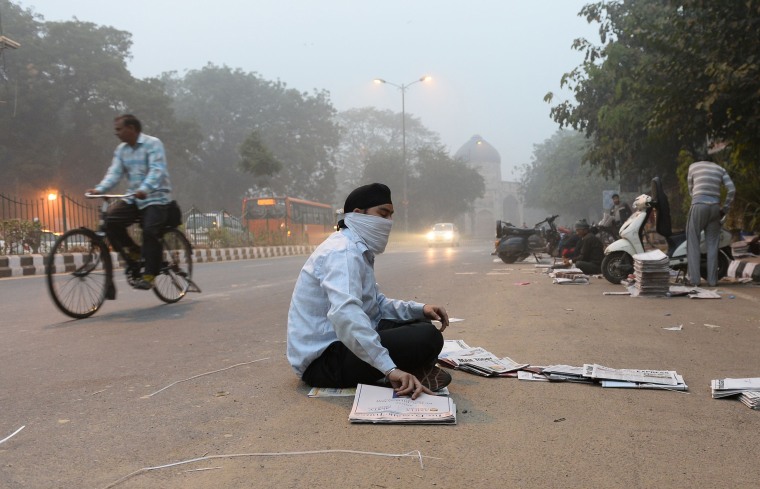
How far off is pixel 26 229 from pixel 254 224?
18656 mm

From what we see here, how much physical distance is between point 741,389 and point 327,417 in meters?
1.93

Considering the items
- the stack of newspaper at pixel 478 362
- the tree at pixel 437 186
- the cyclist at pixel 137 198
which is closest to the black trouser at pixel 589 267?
the cyclist at pixel 137 198

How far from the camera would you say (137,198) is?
6340 millimetres

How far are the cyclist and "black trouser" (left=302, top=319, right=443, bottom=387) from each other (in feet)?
11.7

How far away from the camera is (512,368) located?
3.91 meters

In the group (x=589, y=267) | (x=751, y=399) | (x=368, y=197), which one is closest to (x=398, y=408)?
(x=368, y=197)

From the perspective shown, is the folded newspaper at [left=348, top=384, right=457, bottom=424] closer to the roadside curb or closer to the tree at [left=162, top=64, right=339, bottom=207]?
the roadside curb

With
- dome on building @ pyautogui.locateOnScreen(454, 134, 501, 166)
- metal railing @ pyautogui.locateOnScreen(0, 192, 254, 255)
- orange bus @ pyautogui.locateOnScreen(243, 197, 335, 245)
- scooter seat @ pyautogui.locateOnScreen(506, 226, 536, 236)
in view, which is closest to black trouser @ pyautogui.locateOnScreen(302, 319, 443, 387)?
metal railing @ pyautogui.locateOnScreen(0, 192, 254, 255)

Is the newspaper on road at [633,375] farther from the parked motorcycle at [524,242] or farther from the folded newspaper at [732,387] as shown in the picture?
the parked motorcycle at [524,242]

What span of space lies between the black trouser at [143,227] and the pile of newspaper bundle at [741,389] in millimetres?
4802

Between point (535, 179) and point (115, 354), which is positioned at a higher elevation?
point (535, 179)

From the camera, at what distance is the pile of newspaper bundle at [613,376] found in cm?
355

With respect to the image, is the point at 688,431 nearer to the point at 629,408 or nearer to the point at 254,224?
the point at 629,408

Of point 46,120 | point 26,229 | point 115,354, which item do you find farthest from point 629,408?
point 46,120
